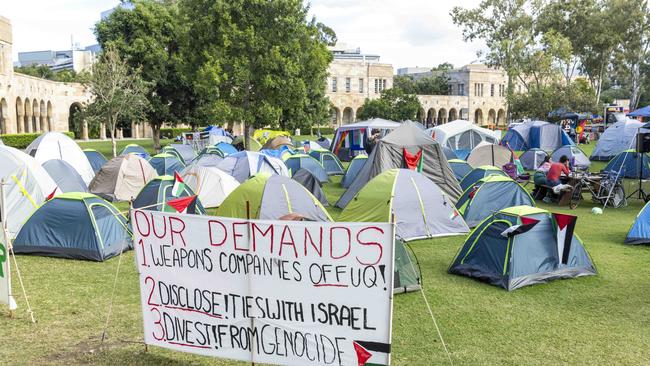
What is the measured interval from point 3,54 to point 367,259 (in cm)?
Answer: 3678

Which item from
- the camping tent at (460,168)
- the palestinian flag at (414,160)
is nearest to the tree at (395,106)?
the camping tent at (460,168)

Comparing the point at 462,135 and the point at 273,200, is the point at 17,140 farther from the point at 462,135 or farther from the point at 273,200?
the point at 273,200

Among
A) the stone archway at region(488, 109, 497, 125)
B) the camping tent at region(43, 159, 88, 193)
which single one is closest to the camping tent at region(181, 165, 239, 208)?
the camping tent at region(43, 159, 88, 193)

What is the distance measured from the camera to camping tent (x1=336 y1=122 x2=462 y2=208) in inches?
533

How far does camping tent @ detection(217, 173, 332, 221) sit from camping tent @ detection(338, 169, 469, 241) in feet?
2.29

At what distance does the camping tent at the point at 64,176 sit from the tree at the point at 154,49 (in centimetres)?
1355

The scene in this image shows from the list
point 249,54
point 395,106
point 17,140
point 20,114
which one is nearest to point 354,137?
point 249,54

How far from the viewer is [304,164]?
1812 centimetres

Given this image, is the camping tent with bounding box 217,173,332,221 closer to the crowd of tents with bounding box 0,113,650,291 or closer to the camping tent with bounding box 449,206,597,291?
the crowd of tents with bounding box 0,113,650,291

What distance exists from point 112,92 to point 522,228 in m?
21.0

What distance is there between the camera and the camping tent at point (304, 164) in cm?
1784

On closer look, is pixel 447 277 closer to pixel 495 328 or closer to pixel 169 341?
pixel 495 328

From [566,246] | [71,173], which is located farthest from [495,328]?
[71,173]

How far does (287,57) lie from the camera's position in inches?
994
